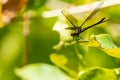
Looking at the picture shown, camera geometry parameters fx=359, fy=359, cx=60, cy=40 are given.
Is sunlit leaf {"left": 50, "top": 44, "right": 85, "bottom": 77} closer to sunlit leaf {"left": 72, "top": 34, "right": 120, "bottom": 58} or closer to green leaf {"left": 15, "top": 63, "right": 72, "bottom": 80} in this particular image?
green leaf {"left": 15, "top": 63, "right": 72, "bottom": 80}

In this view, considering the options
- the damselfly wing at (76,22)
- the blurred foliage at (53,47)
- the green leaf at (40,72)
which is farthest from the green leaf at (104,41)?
the green leaf at (40,72)

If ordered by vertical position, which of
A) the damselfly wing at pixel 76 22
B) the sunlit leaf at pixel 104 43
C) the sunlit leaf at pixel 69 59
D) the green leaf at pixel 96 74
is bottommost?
the green leaf at pixel 96 74

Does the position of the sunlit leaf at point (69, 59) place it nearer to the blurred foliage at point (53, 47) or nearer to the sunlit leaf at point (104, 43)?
the blurred foliage at point (53, 47)

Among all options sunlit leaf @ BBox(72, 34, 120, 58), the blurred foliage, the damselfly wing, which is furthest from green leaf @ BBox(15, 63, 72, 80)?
sunlit leaf @ BBox(72, 34, 120, 58)

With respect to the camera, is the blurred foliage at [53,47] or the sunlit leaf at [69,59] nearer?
the blurred foliage at [53,47]

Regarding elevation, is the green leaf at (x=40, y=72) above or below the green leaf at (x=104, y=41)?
above

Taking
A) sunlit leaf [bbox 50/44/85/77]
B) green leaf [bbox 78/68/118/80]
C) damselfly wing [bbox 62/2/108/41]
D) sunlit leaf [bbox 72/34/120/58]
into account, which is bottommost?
green leaf [bbox 78/68/118/80]

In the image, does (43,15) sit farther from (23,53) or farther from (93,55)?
(93,55)

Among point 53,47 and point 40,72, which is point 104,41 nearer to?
point 53,47

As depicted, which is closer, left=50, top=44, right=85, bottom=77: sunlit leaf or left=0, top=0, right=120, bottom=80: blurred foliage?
left=0, top=0, right=120, bottom=80: blurred foliage

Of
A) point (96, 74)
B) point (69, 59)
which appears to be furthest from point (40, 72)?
point (96, 74)

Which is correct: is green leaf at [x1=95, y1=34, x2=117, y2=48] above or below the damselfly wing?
below
